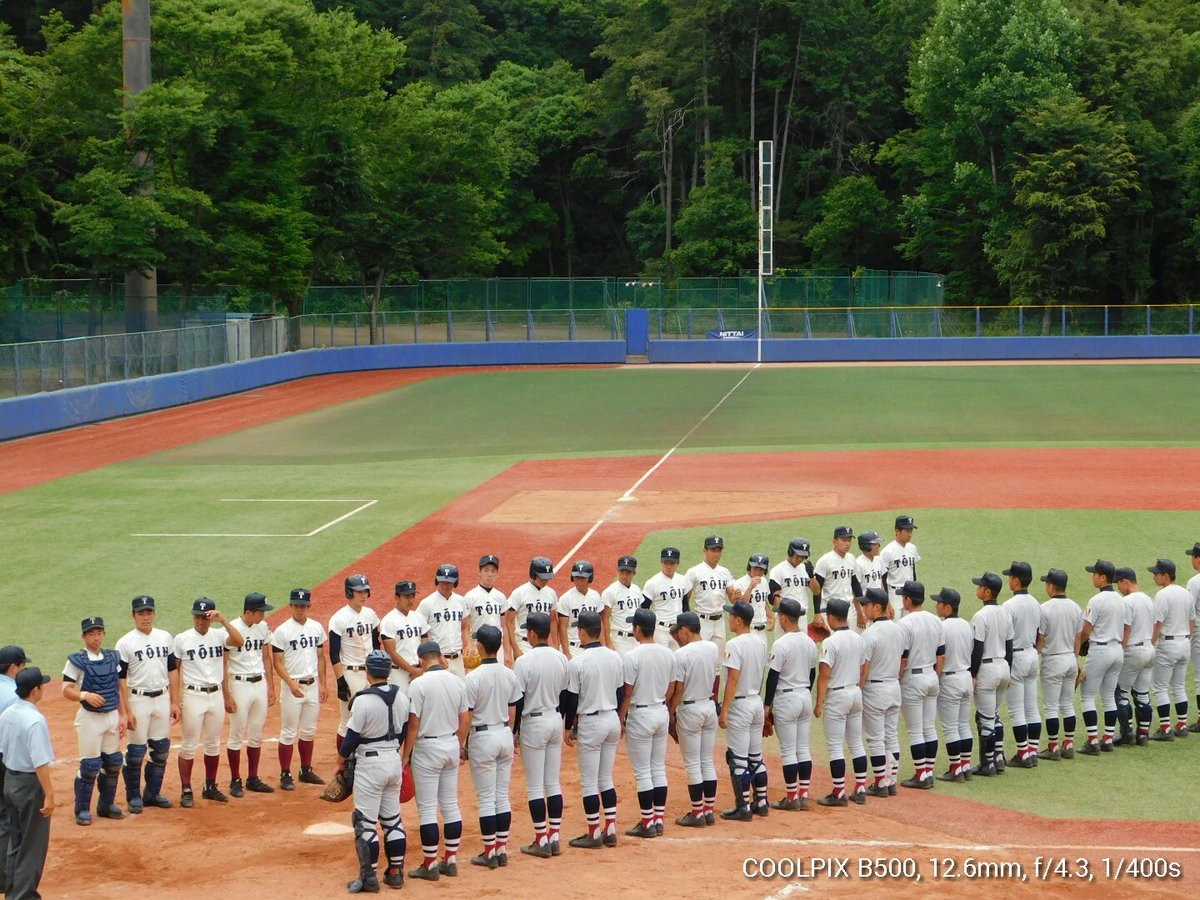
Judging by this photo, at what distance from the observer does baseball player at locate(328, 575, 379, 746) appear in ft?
39.9

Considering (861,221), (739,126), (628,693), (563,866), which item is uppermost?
(739,126)

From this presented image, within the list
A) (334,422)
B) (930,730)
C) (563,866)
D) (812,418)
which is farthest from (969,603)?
(334,422)

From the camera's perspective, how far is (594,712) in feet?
34.5

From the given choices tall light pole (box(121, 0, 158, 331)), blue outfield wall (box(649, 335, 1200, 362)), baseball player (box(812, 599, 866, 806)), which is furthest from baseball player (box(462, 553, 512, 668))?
blue outfield wall (box(649, 335, 1200, 362))

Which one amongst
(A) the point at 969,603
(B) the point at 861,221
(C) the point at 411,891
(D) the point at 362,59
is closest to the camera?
(C) the point at 411,891

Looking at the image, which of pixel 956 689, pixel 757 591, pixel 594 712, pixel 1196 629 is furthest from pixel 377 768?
pixel 1196 629

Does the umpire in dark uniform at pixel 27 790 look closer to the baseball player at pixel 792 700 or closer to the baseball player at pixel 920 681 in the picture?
the baseball player at pixel 792 700

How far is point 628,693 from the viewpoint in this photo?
1075 centimetres

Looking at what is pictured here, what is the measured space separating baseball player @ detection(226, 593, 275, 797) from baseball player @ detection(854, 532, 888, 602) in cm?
612

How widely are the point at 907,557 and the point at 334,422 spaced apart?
83.3 feet

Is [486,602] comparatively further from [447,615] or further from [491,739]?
[491,739]

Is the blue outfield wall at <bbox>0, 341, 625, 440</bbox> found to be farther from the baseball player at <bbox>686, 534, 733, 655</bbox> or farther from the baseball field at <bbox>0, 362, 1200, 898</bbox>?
the baseball player at <bbox>686, 534, 733, 655</bbox>

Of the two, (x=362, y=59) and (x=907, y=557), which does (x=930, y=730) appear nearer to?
(x=907, y=557)

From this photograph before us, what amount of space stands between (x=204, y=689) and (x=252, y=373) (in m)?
36.5
